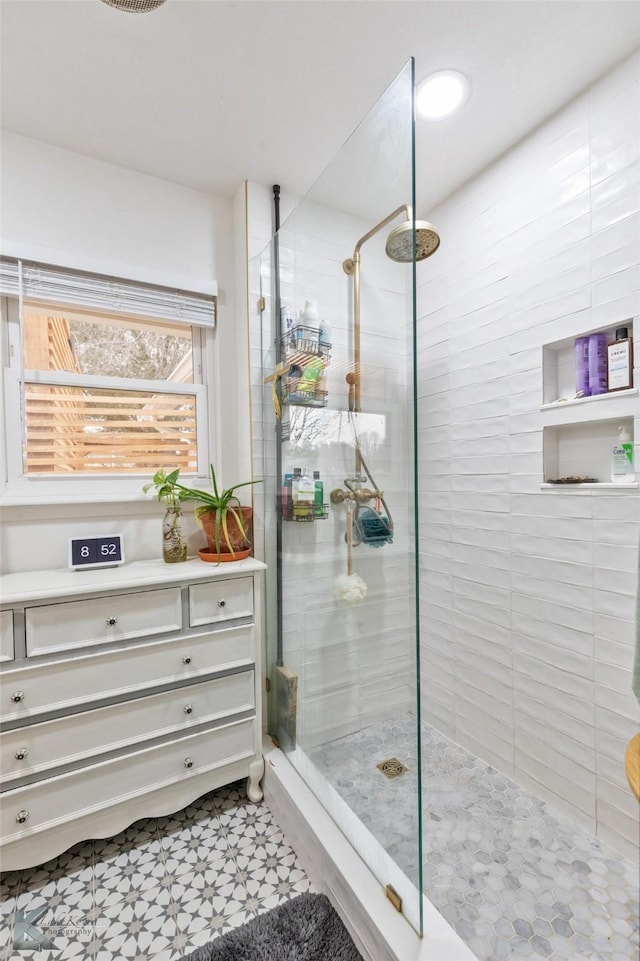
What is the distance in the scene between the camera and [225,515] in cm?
174

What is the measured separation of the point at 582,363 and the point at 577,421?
186 mm

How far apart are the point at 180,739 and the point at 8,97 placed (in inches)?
85.1

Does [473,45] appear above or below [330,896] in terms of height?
above

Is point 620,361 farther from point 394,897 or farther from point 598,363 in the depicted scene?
point 394,897

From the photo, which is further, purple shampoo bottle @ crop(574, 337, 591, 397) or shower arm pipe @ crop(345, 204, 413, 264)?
purple shampoo bottle @ crop(574, 337, 591, 397)

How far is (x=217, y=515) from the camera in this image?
168 cm

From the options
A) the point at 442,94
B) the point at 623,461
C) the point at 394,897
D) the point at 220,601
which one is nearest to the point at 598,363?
the point at 623,461

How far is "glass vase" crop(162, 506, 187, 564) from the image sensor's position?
169cm

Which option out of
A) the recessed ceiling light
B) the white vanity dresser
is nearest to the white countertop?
the white vanity dresser

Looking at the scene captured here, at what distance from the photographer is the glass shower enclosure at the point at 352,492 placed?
105 centimetres

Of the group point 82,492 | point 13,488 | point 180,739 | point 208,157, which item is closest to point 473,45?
point 208,157

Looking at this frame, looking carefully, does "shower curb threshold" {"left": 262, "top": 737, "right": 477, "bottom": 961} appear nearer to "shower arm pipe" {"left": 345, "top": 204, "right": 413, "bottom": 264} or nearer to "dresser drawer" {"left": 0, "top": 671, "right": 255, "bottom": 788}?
"dresser drawer" {"left": 0, "top": 671, "right": 255, "bottom": 788}

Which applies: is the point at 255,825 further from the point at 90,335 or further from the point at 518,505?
the point at 90,335

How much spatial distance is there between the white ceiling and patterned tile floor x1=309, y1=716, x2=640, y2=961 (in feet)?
5.92
